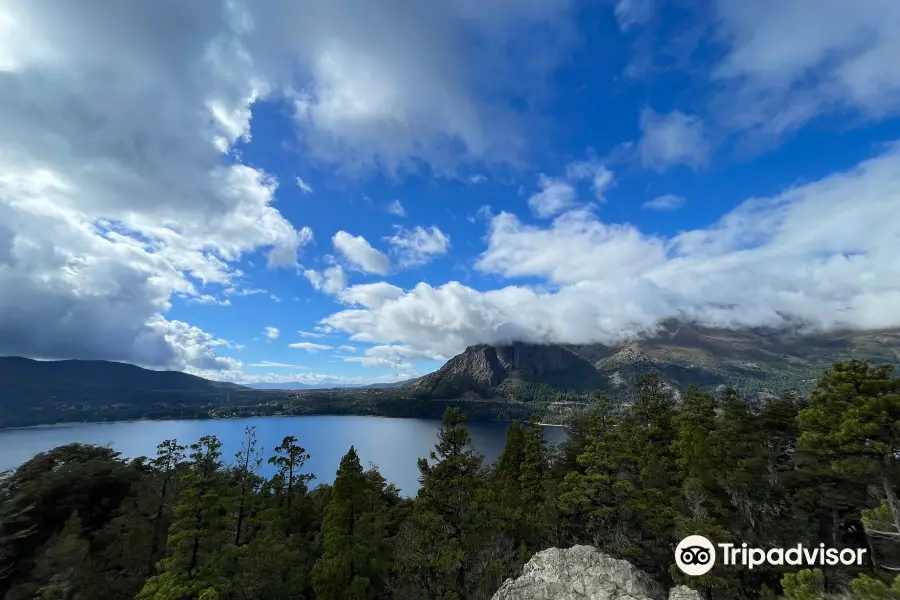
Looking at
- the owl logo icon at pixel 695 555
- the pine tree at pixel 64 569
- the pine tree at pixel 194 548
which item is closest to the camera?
the owl logo icon at pixel 695 555

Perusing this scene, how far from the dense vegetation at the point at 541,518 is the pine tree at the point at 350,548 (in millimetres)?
105

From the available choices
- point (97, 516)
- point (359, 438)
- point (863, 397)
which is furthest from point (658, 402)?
point (359, 438)

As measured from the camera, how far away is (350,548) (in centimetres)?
2538

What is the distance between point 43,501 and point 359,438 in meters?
165

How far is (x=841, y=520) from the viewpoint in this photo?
2405 cm

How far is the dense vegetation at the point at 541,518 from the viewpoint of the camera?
1762 cm

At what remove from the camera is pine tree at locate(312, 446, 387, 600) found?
24062 mm

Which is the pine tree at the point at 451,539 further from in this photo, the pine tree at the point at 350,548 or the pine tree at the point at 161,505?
the pine tree at the point at 161,505

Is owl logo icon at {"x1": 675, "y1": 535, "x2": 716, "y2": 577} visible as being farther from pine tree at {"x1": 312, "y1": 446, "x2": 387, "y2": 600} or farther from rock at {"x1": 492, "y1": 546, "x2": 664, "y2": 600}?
pine tree at {"x1": 312, "y1": 446, "x2": 387, "y2": 600}

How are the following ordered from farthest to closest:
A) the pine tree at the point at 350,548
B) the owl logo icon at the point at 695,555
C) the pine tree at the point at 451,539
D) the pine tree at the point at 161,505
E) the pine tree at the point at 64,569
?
the pine tree at the point at 161,505 < the pine tree at the point at 350,548 < the pine tree at the point at 64,569 < the pine tree at the point at 451,539 < the owl logo icon at the point at 695,555

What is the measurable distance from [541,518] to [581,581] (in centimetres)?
1354

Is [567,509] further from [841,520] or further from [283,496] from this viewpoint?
[283,496]

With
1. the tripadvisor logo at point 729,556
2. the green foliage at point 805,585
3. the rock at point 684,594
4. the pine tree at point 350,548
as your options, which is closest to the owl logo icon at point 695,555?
the tripadvisor logo at point 729,556

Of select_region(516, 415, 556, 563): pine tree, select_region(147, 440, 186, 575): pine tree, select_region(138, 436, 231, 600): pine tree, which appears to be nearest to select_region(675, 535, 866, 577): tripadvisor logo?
select_region(516, 415, 556, 563): pine tree
